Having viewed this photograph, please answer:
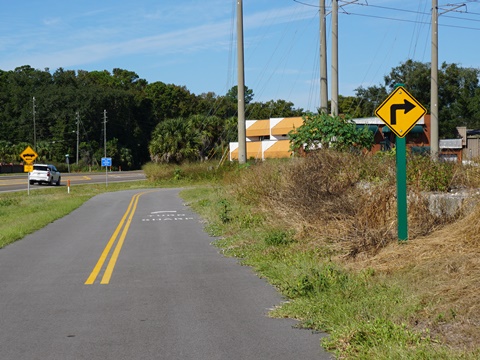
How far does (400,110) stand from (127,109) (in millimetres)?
102482

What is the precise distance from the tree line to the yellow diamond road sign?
5672 cm

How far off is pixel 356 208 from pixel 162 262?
13.2ft

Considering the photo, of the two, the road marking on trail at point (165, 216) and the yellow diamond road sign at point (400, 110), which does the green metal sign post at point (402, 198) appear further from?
the road marking on trail at point (165, 216)

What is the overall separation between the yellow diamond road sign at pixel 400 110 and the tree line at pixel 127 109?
56.7 meters

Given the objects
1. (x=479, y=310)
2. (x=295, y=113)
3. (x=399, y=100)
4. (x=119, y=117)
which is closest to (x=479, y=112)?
(x=295, y=113)

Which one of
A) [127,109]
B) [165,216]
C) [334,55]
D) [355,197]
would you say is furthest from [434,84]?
[127,109]

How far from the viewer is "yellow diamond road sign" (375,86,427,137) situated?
12.0 metres

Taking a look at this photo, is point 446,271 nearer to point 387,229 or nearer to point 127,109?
point 387,229

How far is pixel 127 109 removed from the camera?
11181cm

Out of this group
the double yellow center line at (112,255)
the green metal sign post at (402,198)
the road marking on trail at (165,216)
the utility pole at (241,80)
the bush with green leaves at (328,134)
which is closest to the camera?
the green metal sign post at (402,198)

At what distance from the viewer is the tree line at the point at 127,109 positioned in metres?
75.4

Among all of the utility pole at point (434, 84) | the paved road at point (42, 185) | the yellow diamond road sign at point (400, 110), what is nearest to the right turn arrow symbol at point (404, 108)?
the yellow diamond road sign at point (400, 110)

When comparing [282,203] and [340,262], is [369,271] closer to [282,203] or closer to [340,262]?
[340,262]

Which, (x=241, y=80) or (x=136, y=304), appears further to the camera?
(x=241, y=80)
